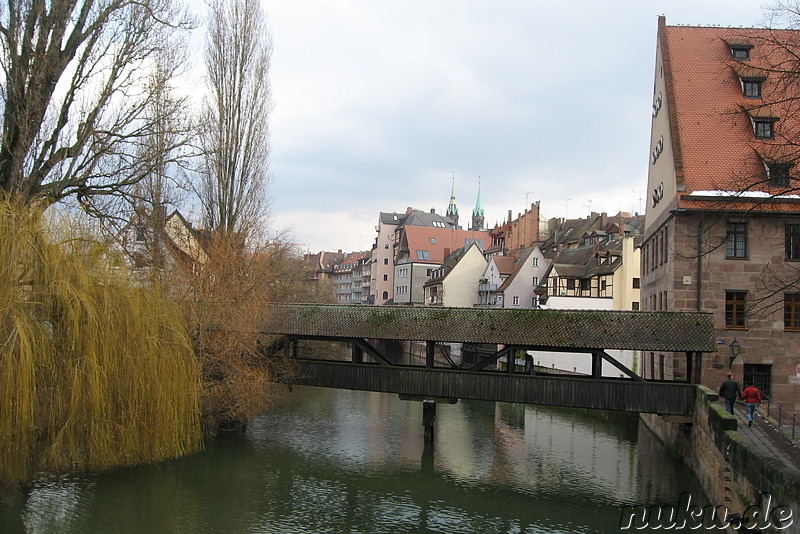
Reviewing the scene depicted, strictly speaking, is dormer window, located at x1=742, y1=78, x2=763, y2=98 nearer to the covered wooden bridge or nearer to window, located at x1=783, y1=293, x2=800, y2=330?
window, located at x1=783, y1=293, x2=800, y2=330

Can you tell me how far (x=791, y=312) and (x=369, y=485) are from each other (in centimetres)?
1017

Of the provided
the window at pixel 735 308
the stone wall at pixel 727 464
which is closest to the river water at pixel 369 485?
the stone wall at pixel 727 464

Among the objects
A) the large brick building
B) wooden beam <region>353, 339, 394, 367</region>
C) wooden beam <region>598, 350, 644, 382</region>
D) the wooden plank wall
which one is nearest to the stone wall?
the wooden plank wall

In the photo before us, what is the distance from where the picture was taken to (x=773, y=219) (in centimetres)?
1653

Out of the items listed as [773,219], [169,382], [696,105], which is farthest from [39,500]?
[696,105]

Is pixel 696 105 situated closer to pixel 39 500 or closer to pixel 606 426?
pixel 606 426

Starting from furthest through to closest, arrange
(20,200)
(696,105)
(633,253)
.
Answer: (633,253), (696,105), (20,200)

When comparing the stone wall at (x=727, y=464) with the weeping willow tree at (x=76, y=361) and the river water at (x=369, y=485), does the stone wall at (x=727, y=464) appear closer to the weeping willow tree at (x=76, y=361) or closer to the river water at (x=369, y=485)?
the river water at (x=369, y=485)

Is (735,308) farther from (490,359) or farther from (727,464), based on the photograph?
(727,464)

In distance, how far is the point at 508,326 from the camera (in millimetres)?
15922

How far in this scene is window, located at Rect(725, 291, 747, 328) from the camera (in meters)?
16.8

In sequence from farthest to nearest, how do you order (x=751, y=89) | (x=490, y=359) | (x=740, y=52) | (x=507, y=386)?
(x=740, y=52)
(x=751, y=89)
(x=507, y=386)
(x=490, y=359)

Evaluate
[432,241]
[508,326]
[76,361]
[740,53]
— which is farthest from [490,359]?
[432,241]

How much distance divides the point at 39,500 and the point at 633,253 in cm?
2395
